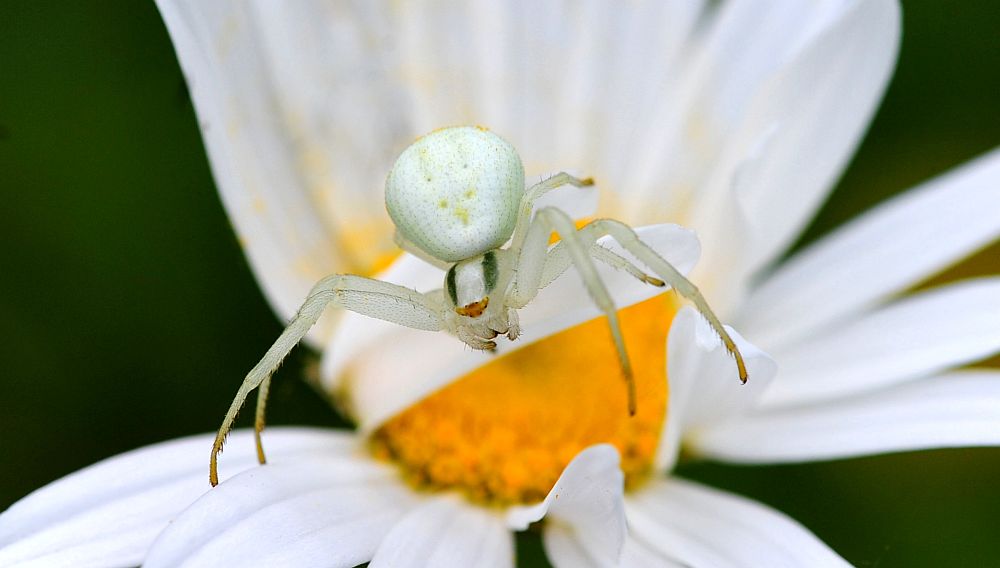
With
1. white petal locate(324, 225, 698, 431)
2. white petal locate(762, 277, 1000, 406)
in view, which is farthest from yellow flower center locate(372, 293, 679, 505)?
white petal locate(762, 277, 1000, 406)

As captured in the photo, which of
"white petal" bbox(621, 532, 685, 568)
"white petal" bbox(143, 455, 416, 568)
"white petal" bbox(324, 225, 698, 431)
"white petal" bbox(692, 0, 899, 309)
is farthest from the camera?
"white petal" bbox(692, 0, 899, 309)

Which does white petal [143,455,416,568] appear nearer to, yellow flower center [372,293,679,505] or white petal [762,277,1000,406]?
yellow flower center [372,293,679,505]

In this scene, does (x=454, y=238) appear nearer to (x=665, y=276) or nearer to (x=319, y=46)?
(x=665, y=276)

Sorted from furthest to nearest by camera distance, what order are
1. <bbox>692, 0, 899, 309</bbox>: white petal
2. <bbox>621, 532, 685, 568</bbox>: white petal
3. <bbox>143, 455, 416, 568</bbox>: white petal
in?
<bbox>692, 0, 899, 309</bbox>: white petal < <bbox>621, 532, 685, 568</bbox>: white petal < <bbox>143, 455, 416, 568</bbox>: white petal

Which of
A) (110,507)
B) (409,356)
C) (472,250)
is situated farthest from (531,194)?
(110,507)

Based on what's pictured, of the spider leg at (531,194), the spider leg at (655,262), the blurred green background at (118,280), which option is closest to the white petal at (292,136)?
the blurred green background at (118,280)

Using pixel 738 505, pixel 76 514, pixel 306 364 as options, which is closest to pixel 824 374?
pixel 738 505

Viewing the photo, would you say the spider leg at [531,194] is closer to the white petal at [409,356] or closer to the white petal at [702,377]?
the white petal at [409,356]
